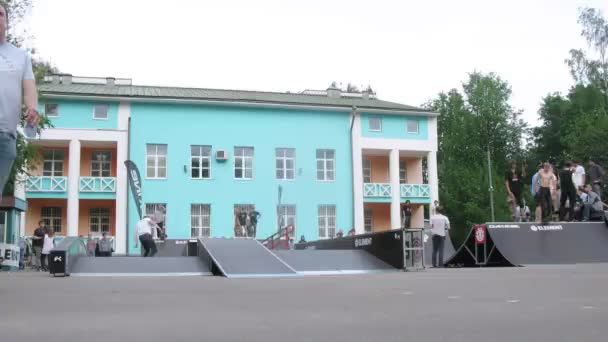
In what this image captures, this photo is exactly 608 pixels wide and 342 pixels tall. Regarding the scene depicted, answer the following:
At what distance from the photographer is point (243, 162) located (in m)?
44.4

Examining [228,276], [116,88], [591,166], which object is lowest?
[228,276]

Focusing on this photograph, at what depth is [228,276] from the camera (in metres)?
12.1

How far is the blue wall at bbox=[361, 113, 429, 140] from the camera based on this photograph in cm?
4647

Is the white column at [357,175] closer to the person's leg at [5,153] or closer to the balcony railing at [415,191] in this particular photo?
the balcony railing at [415,191]

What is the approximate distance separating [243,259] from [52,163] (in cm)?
3342

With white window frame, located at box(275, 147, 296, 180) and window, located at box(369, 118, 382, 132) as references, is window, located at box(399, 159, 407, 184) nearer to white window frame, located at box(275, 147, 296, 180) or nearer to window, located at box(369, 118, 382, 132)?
window, located at box(369, 118, 382, 132)

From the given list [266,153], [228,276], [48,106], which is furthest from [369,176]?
[228,276]

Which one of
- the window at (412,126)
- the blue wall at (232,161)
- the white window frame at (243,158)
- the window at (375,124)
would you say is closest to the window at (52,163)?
the blue wall at (232,161)

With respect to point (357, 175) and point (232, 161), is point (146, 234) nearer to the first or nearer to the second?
point (232, 161)

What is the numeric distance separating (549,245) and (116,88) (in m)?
34.1

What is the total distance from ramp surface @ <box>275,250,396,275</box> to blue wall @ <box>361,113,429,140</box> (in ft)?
99.4

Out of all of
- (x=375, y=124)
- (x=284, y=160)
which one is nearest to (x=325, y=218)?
(x=284, y=160)

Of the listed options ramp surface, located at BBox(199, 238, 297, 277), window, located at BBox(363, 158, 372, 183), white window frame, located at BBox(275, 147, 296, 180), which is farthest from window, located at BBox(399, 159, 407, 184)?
ramp surface, located at BBox(199, 238, 297, 277)

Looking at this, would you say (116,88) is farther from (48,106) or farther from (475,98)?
(475,98)
